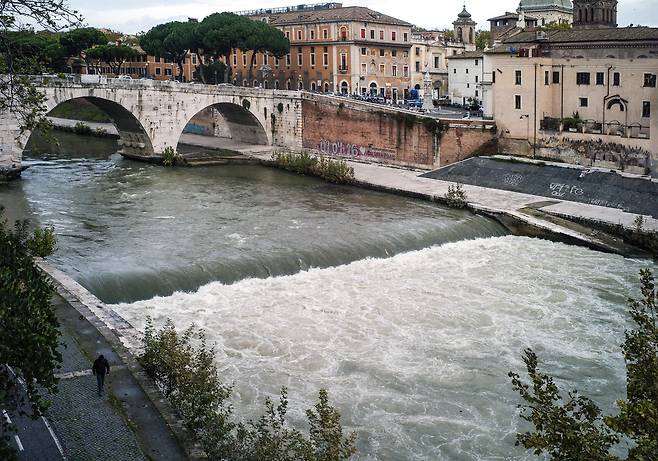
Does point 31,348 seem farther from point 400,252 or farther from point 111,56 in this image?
point 111,56

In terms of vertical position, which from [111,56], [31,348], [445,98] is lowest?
[31,348]

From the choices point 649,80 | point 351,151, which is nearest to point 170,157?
point 351,151

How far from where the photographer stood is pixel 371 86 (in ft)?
199

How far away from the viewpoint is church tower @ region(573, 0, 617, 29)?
153ft

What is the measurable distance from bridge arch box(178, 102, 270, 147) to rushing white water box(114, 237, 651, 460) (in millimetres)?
23600

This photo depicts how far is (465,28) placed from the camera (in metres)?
65.9

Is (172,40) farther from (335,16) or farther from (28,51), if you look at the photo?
(28,51)

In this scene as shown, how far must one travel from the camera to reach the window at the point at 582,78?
125ft

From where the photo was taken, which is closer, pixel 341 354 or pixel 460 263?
pixel 341 354

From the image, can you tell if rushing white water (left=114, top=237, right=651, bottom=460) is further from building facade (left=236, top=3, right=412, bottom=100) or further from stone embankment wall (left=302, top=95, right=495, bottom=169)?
building facade (left=236, top=3, right=412, bottom=100)

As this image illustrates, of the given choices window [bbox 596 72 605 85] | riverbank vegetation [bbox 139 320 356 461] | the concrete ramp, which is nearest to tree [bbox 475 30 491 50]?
window [bbox 596 72 605 85]

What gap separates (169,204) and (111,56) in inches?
1519

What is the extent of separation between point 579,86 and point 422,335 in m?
22.4

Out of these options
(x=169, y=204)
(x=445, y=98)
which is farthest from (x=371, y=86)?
(x=169, y=204)
